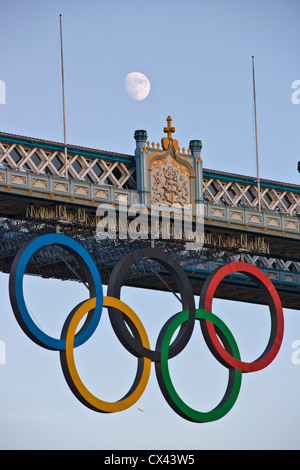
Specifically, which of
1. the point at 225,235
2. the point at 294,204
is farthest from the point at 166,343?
the point at 294,204

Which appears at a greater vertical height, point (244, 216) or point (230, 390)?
point (244, 216)

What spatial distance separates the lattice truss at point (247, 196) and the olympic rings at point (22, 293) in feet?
40.0

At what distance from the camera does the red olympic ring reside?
112 m

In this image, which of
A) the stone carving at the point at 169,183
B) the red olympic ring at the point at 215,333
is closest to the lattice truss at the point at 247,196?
the stone carving at the point at 169,183

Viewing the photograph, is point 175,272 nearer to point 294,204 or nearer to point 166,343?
point 166,343

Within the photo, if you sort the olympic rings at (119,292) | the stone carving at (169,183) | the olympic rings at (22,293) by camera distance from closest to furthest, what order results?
the olympic rings at (22,293)
the olympic rings at (119,292)
the stone carving at (169,183)

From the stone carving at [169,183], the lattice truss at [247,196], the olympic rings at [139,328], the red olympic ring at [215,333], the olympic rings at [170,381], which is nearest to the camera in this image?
the olympic rings at [139,328]

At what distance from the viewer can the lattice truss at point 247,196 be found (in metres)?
119

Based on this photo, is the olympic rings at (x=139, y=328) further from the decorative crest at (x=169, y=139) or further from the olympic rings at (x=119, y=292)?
the decorative crest at (x=169, y=139)

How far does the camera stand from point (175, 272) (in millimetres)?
112812

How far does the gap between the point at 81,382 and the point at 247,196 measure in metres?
22.2
